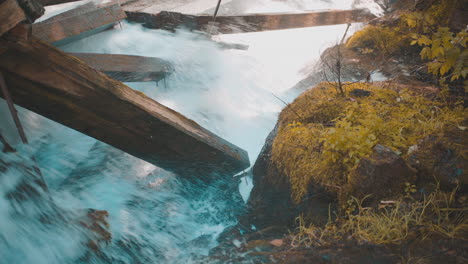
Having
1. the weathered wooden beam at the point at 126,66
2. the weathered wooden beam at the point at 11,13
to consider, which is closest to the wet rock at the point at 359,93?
the weathered wooden beam at the point at 126,66

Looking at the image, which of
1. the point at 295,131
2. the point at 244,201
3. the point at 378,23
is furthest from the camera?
the point at 378,23

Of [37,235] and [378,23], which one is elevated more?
[378,23]

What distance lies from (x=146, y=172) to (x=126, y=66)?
1.60 metres

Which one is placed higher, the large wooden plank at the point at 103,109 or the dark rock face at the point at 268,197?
the large wooden plank at the point at 103,109

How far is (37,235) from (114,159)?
167 centimetres

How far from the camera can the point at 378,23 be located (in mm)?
5695

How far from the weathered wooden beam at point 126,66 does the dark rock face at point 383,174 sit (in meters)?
3.30

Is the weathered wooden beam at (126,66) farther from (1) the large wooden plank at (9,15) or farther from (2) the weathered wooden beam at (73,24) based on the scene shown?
(1) the large wooden plank at (9,15)

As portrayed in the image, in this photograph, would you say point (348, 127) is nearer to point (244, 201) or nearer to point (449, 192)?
point (449, 192)

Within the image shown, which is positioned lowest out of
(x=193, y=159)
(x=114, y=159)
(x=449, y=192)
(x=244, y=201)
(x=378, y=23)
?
(x=244, y=201)

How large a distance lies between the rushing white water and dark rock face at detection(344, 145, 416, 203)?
151cm

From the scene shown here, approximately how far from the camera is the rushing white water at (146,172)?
2336 mm

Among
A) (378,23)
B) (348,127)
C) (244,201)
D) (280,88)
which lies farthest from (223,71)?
(348,127)

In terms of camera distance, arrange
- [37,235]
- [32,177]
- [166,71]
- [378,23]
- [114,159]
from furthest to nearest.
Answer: [378,23], [166,71], [114,159], [32,177], [37,235]
